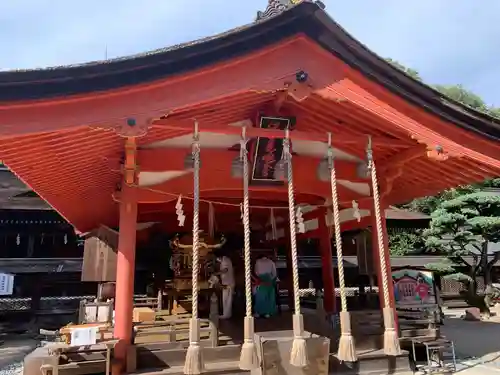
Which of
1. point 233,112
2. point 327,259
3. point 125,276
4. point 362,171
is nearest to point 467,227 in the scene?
point 327,259

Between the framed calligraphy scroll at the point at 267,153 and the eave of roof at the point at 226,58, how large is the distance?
5.34ft

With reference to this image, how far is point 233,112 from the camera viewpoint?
21.7ft

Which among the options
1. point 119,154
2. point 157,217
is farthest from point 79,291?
point 119,154

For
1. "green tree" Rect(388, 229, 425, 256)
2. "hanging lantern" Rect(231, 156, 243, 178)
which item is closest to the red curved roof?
"hanging lantern" Rect(231, 156, 243, 178)

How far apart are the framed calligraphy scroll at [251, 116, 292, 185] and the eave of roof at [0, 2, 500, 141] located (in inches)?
64.1

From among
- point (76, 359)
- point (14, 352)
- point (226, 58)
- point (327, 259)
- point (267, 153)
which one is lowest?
point (14, 352)

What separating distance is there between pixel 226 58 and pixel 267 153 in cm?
233

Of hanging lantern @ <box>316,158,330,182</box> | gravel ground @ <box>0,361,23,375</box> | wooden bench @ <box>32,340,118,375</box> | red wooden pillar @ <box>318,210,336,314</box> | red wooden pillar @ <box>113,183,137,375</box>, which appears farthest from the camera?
red wooden pillar @ <box>318,210,336,314</box>

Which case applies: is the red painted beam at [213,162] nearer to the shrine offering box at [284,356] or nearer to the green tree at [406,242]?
the shrine offering box at [284,356]

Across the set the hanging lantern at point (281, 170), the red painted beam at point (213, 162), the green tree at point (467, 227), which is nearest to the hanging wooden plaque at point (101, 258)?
the red painted beam at point (213, 162)

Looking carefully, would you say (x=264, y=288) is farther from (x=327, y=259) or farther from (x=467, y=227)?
(x=467, y=227)

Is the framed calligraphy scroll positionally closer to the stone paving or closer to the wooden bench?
the wooden bench

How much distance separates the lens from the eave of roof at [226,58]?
13.9 feet

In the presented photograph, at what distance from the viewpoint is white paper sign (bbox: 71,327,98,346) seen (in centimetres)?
553
